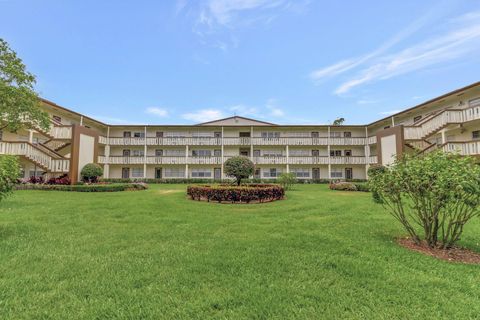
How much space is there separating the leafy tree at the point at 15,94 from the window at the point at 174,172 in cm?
1813

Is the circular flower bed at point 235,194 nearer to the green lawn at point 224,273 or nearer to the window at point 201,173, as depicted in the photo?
the green lawn at point 224,273

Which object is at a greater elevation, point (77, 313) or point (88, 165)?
point (88, 165)

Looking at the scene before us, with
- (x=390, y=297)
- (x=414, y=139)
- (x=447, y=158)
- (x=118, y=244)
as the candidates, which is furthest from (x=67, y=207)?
(x=414, y=139)

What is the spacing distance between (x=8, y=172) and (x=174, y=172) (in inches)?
1117

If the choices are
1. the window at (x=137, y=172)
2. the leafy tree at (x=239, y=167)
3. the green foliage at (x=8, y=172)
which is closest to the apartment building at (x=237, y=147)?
the window at (x=137, y=172)

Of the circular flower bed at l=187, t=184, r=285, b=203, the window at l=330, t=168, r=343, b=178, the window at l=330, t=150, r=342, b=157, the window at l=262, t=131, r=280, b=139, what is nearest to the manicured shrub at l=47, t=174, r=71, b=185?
the circular flower bed at l=187, t=184, r=285, b=203

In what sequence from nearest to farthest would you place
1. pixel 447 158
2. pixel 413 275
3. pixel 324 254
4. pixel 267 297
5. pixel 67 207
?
pixel 267 297
pixel 413 275
pixel 324 254
pixel 447 158
pixel 67 207

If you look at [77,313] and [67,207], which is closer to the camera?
[77,313]

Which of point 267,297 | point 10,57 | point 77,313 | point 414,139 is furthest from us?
point 414,139

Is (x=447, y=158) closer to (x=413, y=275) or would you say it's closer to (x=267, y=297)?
(x=413, y=275)

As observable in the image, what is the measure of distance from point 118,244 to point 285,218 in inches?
206

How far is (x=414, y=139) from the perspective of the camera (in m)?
23.1

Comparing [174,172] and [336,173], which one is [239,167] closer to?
[174,172]

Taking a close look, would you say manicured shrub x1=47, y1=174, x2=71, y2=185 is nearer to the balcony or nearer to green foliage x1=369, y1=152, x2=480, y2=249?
the balcony
